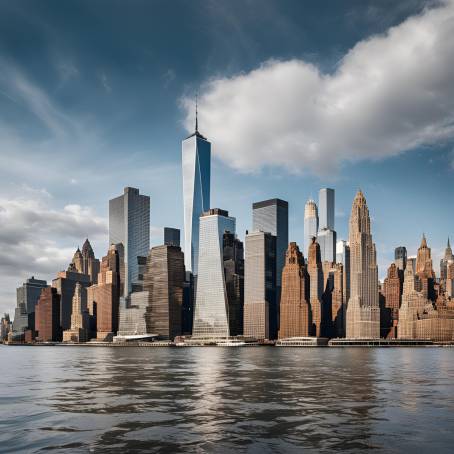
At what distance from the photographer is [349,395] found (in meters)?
90.0

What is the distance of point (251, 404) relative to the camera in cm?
7944

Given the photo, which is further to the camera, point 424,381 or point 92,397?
point 424,381

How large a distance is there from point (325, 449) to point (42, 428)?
2902cm

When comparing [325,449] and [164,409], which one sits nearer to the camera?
[325,449]

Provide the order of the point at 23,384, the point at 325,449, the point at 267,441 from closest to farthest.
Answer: the point at 325,449 → the point at 267,441 → the point at 23,384

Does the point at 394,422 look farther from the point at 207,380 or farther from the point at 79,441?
the point at 207,380

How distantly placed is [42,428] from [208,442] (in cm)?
1868

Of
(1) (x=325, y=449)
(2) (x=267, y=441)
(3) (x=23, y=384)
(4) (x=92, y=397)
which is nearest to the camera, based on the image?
(1) (x=325, y=449)

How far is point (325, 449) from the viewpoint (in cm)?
5103

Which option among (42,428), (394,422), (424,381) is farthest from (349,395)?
(42,428)

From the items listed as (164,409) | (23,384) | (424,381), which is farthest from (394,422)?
(23,384)

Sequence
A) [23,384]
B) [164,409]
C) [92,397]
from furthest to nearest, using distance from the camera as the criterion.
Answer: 1. [23,384]
2. [92,397]
3. [164,409]

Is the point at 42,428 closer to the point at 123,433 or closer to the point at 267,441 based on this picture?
the point at 123,433

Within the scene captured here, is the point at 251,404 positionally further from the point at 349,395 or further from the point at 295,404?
the point at 349,395
